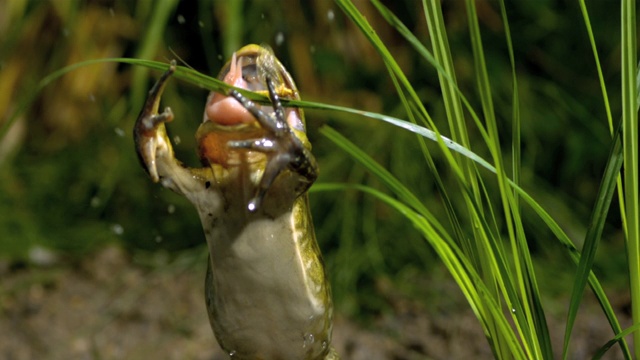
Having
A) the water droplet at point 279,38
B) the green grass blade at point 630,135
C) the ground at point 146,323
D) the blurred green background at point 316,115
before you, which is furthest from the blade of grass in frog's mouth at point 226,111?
the water droplet at point 279,38

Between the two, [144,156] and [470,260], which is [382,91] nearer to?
[470,260]

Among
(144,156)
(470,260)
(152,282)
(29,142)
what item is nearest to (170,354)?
(152,282)

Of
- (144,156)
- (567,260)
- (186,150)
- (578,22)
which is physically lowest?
(567,260)

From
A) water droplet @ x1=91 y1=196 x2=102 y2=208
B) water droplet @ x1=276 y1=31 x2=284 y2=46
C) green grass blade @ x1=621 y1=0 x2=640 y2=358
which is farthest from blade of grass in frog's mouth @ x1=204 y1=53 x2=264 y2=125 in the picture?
water droplet @ x1=91 y1=196 x2=102 y2=208

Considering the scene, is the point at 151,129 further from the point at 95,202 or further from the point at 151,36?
the point at 95,202

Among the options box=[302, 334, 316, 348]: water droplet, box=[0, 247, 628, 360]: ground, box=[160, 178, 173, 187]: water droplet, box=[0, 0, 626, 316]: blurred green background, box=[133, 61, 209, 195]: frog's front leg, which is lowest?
box=[0, 247, 628, 360]: ground

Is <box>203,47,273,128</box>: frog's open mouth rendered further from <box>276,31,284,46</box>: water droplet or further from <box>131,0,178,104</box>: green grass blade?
<box>276,31,284,46</box>: water droplet
